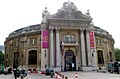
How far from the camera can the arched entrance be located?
124 feet

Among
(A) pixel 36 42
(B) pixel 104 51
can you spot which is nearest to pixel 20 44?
(A) pixel 36 42

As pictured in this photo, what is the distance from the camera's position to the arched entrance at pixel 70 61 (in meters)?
37.9

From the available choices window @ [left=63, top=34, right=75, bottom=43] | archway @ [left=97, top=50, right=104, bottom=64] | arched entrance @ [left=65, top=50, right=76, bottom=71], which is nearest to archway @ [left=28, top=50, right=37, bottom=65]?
arched entrance @ [left=65, top=50, right=76, bottom=71]

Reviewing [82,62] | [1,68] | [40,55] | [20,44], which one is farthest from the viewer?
[20,44]

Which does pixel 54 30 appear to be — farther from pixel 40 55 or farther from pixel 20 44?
pixel 20 44

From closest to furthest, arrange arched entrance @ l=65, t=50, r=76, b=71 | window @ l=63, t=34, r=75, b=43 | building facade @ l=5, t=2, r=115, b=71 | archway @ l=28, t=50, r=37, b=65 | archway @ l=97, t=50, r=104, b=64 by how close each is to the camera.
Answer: building facade @ l=5, t=2, r=115, b=71 < arched entrance @ l=65, t=50, r=76, b=71 < window @ l=63, t=34, r=75, b=43 < archway @ l=28, t=50, r=37, b=65 < archway @ l=97, t=50, r=104, b=64

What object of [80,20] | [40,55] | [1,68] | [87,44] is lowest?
[1,68]

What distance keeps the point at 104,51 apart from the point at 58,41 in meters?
15.4

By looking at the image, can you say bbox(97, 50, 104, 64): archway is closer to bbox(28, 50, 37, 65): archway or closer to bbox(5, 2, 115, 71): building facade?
bbox(5, 2, 115, 71): building facade

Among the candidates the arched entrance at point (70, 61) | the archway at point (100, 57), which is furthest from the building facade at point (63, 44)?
the archway at point (100, 57)

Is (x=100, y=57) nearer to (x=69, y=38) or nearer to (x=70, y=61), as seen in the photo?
(x=70, y=61)

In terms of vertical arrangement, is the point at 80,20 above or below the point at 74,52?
above

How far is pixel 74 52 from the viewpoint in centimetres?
3834

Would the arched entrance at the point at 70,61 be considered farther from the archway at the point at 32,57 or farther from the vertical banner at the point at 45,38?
the archway at the point at 32,57
